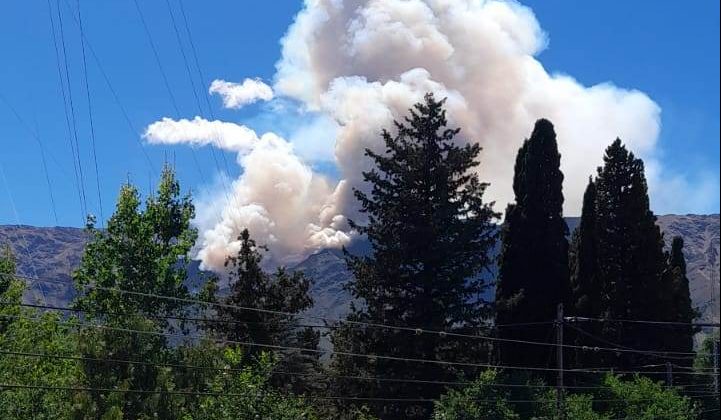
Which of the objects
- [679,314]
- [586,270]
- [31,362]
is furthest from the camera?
[679,314]

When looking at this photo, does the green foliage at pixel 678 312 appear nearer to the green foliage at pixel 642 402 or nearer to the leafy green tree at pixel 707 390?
the leafy green tree at pixel 707 390

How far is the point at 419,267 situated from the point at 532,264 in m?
5.40

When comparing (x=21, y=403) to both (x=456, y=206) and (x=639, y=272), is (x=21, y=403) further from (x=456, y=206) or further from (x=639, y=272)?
(x=639, y=272)

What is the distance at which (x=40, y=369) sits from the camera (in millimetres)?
32594

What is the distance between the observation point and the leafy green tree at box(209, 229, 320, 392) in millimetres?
45125

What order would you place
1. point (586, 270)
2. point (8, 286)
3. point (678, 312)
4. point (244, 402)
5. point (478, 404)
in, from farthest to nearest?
point (678, 312) < point (8, 286) < point (586, 270) < point (478, 404) < point (244, 402)

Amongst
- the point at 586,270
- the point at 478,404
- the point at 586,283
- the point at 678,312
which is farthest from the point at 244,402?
the point at 678,312

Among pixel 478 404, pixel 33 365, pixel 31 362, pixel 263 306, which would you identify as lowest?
pixel 478 404

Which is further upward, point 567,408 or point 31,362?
point 31,362

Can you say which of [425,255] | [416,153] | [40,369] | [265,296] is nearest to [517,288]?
[425,255]

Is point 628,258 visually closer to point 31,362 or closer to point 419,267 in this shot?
point 419,267

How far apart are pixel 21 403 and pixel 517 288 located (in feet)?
76.2

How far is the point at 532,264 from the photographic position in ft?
133

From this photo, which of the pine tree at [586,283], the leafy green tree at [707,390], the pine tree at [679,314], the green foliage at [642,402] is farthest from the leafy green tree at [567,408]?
the pine tree at [679,314]
